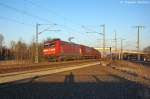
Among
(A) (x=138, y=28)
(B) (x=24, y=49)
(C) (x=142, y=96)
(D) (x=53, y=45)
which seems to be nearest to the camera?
(C) (x=142, y=96)

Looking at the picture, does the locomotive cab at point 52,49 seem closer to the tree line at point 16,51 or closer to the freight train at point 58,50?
the freight train at point 58,50

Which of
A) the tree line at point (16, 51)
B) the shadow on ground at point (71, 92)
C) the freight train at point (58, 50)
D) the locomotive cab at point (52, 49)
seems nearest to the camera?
the shadow on ground at point (71, 92)

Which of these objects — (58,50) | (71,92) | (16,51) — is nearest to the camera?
(71,92)

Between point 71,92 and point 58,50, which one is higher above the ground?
point 58,50

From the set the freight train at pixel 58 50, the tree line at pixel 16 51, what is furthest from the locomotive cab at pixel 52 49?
the tree line at pixel 16 51

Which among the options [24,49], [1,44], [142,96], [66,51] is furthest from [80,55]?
[142,96]

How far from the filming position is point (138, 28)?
71750 millimetres

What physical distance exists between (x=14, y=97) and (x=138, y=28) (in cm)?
6490

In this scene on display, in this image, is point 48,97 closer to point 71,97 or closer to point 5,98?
point 71,97

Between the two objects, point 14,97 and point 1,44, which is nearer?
point 14,97

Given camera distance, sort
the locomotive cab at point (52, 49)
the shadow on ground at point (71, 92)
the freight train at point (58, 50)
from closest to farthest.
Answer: the shadow on ground at point (71, 92), the locomotive cab at point (52, 49), the freight train at point (58, 50)

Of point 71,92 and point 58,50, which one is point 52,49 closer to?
point 58,50

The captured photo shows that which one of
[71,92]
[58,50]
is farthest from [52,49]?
[71,92]

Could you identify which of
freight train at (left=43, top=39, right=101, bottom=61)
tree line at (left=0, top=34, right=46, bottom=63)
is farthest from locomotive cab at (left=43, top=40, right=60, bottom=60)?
tree line at (left=0, top=34, right=46, bottom=63)
